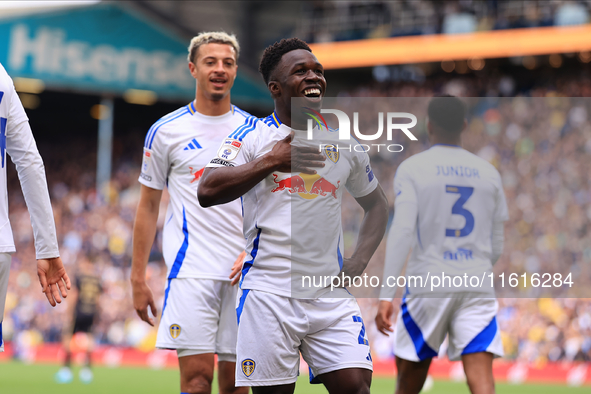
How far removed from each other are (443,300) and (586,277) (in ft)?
13.6

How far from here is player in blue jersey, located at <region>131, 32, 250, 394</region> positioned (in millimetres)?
4777

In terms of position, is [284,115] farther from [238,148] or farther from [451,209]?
[451,209]

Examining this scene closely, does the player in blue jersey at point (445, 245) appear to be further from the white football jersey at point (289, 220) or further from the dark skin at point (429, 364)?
the white football jersey at point (289, 220)

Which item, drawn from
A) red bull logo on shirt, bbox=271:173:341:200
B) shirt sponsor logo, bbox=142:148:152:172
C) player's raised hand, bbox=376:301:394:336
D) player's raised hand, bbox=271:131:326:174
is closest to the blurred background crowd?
player's raised hand, bbox=376:301:394:336

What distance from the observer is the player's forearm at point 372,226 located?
158 inches

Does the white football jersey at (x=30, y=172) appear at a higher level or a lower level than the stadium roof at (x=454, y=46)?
lower

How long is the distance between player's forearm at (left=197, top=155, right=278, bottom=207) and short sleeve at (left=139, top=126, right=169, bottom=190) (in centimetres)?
155

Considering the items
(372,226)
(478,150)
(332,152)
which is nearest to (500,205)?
(372,226)

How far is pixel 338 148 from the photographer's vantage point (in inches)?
153

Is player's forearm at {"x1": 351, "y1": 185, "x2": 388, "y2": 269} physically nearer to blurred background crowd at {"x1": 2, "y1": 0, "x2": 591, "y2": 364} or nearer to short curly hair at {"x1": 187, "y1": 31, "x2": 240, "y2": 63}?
short curly hair at {"x1": 187, "y1": 31, "x2": 240, "y2": 63}

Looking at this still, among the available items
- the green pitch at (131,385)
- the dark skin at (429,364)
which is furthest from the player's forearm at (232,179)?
the green pitch at (131,385)

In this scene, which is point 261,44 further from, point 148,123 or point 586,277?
point 586,277

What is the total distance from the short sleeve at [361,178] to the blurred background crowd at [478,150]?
3.96 metres

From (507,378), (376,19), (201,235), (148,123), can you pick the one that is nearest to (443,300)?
(201,235)
